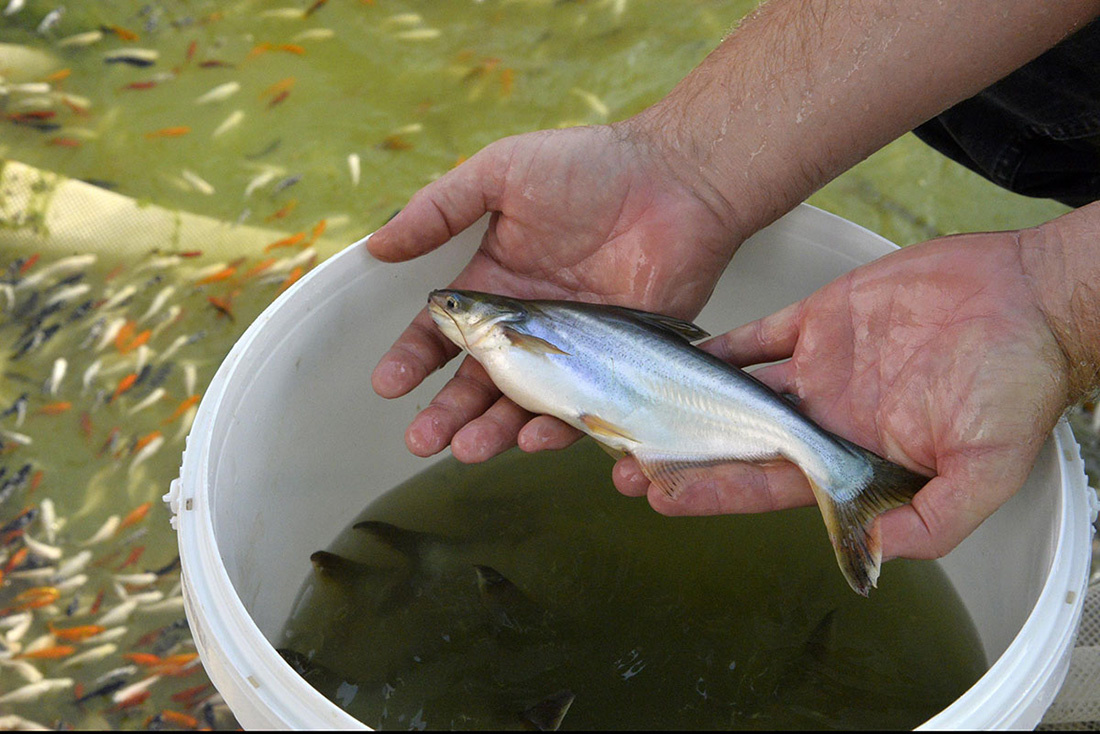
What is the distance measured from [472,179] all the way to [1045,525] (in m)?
1.56

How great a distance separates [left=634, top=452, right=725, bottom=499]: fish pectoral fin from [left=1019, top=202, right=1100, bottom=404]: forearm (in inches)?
29.4

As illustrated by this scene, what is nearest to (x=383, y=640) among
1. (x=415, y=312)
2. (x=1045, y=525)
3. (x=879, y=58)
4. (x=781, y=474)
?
(x=415, y=312)

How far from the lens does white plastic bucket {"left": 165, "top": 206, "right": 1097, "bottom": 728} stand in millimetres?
1707

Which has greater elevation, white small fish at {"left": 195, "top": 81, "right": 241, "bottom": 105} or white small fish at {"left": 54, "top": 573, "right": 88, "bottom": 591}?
white small fish at {"left": 195, "top": 81, "right": 241, "bottom": 105}

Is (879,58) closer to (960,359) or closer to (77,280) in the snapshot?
Result: (960,359)

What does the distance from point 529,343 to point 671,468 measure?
16.7 inches

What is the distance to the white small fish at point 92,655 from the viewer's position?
3.03 metres

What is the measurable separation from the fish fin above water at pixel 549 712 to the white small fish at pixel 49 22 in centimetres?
464

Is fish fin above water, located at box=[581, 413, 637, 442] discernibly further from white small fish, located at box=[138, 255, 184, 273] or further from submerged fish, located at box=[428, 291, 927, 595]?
white small fish, located at box=[138, 255, 184, 273]

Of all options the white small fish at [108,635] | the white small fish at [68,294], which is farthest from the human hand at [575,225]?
the white small fish at [68,294]

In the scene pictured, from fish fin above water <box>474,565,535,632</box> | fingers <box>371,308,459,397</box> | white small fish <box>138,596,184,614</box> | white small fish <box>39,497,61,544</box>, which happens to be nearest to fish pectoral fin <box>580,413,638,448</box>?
fingers <box>371,308,459,397</box>

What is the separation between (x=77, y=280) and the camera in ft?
13.4

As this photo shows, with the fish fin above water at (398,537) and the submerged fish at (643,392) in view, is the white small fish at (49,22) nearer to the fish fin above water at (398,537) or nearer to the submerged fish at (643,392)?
the fish fin above water at (398,537)

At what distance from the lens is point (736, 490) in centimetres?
214
